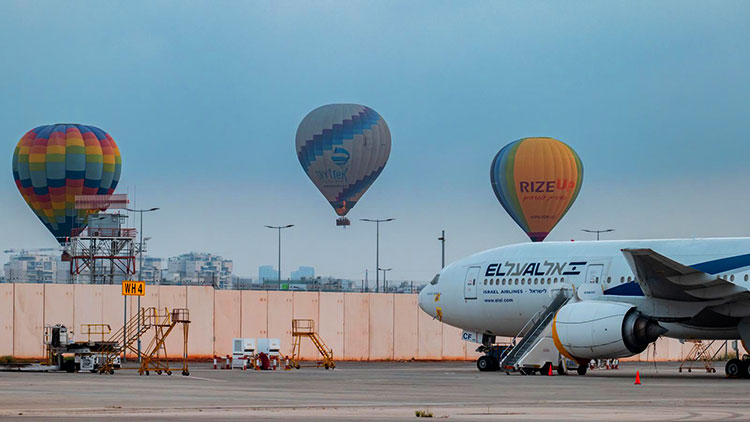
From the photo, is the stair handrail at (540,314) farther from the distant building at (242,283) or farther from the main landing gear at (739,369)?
the distant building at (242,283)

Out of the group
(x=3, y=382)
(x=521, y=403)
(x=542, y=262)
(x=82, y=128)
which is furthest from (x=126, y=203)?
(x=521, y=403)

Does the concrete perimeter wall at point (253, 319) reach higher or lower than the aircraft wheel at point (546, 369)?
higher

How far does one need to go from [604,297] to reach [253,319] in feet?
72.9

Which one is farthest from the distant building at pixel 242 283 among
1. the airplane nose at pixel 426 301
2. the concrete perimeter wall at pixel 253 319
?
the airplane nose at pixel 426 301

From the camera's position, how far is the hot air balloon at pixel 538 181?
278 ft

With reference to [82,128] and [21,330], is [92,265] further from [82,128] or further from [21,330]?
[21,330]

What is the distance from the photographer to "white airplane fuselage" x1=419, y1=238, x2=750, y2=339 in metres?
36.3

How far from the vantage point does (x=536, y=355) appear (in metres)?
38.5

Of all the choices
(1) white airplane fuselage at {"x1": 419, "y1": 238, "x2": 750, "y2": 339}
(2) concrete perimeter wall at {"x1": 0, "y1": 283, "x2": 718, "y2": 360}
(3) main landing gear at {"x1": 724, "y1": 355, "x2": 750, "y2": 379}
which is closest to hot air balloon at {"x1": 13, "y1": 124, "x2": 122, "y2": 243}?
(2) concrete perimeter wall at {"x1": 0, "y1": 283, "x2": 718, "y2": 360}

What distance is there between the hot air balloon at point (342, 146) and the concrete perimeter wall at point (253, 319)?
34.8 m

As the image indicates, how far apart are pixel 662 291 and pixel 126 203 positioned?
53307 millimetres

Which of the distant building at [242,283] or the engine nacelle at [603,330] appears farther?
the distant building at [242,283]

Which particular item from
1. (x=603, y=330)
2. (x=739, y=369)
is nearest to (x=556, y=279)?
(x=603, y=330)

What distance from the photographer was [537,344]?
1518 inches
